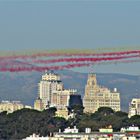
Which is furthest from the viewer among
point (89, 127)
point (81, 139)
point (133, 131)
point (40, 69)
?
point (89, 127)

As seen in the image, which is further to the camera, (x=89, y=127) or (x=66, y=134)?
(x=89, y=127)

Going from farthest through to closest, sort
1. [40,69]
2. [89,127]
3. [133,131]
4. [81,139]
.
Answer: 1. [89,127]
2. [133,131]
3. [81,139]
4. [40,69]

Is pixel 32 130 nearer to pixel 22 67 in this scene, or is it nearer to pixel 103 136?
pixel 103 136

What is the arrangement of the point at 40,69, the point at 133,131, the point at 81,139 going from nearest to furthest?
1. the point at 40,69
2. the point at 81,139
3. the point at 133,131

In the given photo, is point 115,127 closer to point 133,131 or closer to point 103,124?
point 103,124

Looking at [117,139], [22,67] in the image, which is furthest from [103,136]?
[22,67]

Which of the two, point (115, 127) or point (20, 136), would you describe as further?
point (115, 127)

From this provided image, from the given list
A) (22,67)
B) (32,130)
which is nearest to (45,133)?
(32,130)
